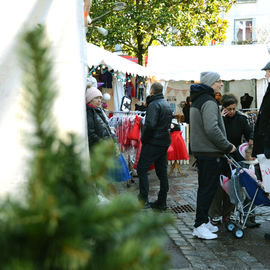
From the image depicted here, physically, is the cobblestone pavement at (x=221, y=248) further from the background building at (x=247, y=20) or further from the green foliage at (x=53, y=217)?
the background building at (x=247, y=20)

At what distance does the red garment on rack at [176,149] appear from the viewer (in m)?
9.41

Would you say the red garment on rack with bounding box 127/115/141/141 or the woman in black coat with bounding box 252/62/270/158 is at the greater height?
the woman in black coat with bounding box 252/62/270/158

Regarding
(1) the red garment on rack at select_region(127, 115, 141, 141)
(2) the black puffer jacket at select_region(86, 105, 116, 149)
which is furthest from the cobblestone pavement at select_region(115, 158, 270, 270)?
(1) the red garment on rack at select_region(127, 115, 141, 141)

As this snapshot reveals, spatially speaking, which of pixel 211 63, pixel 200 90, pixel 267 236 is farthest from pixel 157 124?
pixel 211 63

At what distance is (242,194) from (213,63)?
10505mm

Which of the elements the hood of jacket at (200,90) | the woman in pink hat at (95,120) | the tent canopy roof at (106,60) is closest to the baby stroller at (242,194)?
the hood of jacket at (200,90)

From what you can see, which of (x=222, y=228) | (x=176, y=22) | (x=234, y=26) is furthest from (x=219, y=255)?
(x=234, y=26)

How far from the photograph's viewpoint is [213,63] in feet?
48.7

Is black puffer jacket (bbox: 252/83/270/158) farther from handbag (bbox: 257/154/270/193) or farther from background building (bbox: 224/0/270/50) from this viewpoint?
background building (bbox: 224/0/270/50)

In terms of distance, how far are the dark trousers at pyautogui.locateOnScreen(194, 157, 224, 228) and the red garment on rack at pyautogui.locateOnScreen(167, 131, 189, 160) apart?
4.43 meters

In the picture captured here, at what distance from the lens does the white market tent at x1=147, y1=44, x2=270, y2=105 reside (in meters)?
14.4

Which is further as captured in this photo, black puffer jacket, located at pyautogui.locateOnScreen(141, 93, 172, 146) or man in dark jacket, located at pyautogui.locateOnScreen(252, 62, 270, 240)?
black puffer jacket, located at pyautogui.locateOnScreen(141, 93, 172, 146)

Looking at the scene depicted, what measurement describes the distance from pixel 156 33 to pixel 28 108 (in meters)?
24.0

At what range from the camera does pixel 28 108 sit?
647 millimetres
